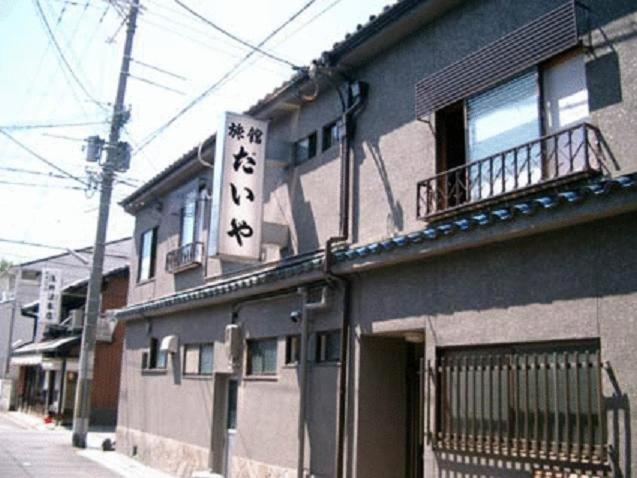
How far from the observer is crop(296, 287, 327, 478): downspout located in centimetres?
1177

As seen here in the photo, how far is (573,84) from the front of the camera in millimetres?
8156

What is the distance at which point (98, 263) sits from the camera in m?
22.7

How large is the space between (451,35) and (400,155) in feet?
6.17

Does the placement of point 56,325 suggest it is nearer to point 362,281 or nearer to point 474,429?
point 362,281

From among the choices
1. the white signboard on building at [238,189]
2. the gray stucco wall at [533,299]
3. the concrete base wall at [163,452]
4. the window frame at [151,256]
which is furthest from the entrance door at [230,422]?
the window frame at [151,256]

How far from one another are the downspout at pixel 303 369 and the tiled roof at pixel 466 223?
1.79ft

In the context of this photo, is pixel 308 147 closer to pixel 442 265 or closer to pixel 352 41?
pixel 352 41

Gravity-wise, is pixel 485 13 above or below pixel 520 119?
above

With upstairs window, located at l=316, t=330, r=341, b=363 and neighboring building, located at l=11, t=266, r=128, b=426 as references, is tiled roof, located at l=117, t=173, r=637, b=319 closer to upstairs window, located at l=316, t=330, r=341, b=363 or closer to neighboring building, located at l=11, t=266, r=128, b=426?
upstairs window, located at l=316, t=330, r=341, b=363

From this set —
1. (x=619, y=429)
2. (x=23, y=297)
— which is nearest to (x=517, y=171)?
(x=619, y=429)

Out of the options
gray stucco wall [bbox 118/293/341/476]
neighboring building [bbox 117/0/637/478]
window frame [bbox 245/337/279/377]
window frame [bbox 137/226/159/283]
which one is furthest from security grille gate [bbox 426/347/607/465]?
window frame [bbox 137/226/159/283]

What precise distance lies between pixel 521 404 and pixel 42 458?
15439 mm

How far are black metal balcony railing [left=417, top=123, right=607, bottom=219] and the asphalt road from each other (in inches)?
442

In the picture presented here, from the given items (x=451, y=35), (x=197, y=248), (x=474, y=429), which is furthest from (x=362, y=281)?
(x=197, y=248)
